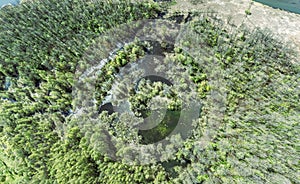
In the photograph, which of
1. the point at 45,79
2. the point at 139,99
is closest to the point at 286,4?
the point at 139,99

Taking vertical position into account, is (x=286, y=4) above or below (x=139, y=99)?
above

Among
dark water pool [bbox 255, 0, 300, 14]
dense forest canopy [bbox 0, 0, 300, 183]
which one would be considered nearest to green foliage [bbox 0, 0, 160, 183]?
dense forest canopy [bbox 0, 0, 300, 183]

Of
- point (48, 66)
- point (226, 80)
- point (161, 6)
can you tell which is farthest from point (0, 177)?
point (161, 6)

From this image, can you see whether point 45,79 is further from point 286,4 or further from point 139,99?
point 286,4

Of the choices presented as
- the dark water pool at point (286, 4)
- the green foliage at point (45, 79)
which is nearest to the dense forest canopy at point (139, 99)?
the green foliage at point (45, 79)

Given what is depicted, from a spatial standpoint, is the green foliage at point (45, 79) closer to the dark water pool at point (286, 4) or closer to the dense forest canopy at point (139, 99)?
the dense forest canopy at point (139, 99)

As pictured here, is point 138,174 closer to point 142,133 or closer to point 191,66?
point 142,133

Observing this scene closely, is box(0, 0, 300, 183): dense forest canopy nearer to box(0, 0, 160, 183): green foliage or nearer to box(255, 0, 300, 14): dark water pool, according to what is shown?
box(0, 0, 160, 183): green foliage
